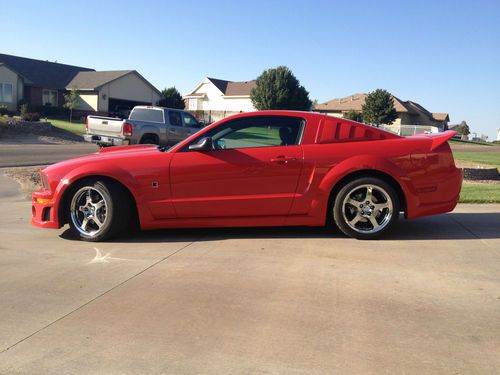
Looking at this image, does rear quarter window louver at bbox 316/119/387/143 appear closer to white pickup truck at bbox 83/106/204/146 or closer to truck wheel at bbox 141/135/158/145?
white pickup truck at bbox 83/106/204/146

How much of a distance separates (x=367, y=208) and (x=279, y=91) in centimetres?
5230

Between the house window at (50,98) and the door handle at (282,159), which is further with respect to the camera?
the house window at (50,98)

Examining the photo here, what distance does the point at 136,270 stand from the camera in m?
4.55

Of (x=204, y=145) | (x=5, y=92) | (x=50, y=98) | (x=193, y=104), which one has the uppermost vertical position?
(x=193, y=104)

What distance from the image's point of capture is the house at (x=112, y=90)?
5059 centimetres

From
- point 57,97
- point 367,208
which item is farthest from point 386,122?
point 367,208

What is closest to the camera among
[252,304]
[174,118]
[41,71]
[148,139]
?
[252,304]

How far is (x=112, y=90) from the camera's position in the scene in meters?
51.7

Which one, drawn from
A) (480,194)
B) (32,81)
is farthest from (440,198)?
(32,81)

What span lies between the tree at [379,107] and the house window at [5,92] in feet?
134

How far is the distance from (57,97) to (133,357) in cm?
5335

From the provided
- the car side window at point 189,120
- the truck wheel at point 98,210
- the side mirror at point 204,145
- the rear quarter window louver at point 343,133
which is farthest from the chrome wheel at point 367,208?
the car side window at point 189,120

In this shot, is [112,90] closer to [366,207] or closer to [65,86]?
[65,86]

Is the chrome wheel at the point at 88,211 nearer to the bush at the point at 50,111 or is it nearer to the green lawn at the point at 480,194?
the green lawn at the point at 480,194
